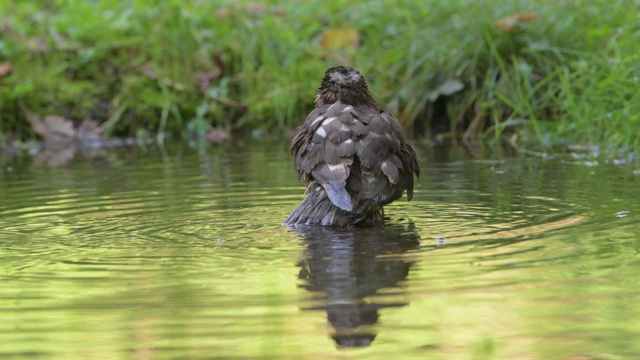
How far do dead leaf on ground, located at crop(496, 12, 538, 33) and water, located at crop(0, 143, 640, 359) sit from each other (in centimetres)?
320

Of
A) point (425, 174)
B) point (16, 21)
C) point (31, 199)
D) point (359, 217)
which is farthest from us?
point (16, 21)

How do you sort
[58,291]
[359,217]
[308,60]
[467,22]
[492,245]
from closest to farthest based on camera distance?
1. [58,291]
2. [492,245]
3. [359,217]
4. [467,22]
5. [308,60]

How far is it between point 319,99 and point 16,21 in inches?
333

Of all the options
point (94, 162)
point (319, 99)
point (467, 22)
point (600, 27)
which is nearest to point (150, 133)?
point (94, 162)

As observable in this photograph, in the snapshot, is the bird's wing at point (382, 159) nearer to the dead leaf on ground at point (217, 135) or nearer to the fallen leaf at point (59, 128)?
the dead leaf on ground at point (217, 135)

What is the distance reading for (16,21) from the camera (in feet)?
43.9

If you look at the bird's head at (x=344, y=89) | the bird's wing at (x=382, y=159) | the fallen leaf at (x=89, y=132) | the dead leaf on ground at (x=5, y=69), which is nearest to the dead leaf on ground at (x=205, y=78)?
the fallen leaf at (x=89, y=132)

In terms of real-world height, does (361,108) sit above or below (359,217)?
above

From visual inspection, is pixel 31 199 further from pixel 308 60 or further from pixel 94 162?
pixel 308 60

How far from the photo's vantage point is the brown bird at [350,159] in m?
5.25

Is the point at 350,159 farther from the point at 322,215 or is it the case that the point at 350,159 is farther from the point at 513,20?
the point at 513,20

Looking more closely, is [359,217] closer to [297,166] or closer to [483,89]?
[297,166]

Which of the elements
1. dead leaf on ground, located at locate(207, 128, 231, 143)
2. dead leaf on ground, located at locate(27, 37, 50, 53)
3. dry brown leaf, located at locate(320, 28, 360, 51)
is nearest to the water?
dead leaf on ground, located at locate(207, 128, 231, 143)

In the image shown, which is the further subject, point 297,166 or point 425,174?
point 425,174
